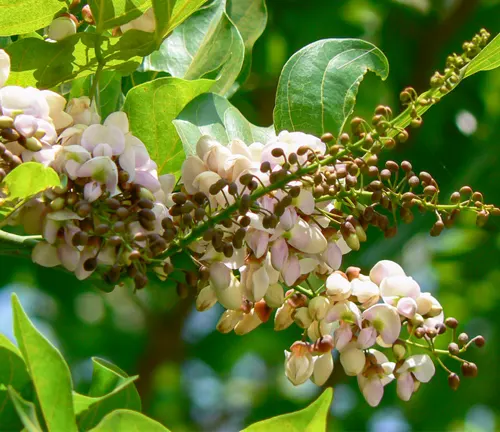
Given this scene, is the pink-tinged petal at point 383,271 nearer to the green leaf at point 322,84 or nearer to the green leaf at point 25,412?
the green leaf at point 322,84

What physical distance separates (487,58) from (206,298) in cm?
36

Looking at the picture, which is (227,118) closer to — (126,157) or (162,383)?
(126,157)

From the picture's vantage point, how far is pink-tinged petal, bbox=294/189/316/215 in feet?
2.78

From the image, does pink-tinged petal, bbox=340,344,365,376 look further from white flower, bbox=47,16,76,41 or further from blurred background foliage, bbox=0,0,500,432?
blurred background foliage, bbox=0,0,500,432

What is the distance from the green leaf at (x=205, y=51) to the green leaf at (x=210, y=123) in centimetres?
11

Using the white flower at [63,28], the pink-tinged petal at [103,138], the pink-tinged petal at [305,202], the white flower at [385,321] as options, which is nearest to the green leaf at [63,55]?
the white flower at [63,28]

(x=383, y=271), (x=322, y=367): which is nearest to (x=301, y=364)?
(x=322, y=367)

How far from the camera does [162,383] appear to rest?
3.96m

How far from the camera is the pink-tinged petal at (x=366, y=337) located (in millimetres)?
897

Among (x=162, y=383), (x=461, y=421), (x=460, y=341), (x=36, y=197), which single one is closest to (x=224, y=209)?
(x=36, y=197)

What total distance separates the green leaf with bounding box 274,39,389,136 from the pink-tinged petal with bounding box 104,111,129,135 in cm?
17

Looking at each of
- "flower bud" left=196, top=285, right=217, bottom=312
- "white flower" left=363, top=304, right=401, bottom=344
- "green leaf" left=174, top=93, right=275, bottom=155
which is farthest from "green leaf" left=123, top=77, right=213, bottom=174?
"white flower" left=363, top=304, right=401, bottom=344

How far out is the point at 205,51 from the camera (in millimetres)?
1138

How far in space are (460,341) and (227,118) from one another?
1.04ft
